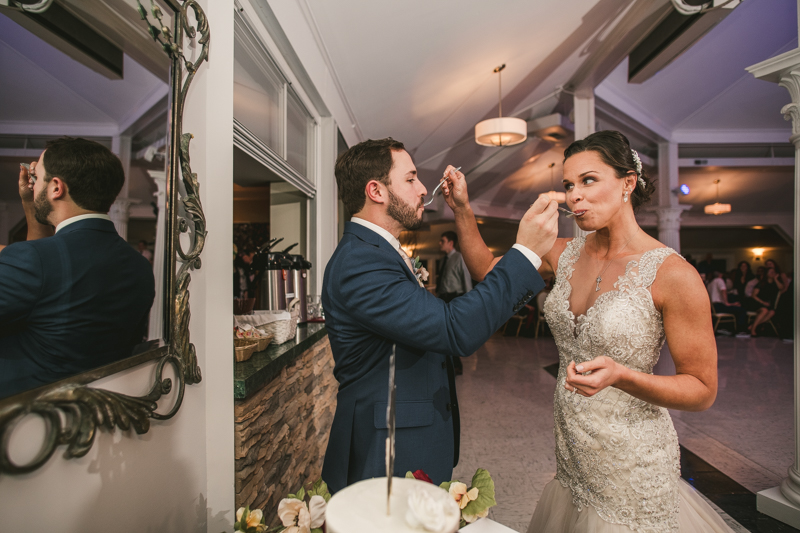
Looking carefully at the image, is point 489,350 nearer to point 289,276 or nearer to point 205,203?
point 289,276

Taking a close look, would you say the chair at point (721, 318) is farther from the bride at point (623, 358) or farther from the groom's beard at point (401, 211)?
the groom's beard at point (401, 211)

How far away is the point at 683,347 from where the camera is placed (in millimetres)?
1281

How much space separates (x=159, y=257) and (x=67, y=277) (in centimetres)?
29

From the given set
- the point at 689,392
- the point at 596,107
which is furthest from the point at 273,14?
the point at 596,107

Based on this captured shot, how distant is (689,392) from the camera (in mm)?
1215

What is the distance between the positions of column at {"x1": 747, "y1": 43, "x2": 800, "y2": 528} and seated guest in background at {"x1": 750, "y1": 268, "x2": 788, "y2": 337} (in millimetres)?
9002

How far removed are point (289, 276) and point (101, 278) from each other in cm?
184

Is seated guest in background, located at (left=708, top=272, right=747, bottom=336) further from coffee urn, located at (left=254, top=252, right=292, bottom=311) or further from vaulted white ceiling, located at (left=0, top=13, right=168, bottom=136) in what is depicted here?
vaulted white ceiling, located at (left=0, top=13, right=168, bottom=136)

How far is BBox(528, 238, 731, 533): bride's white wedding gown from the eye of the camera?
135 centimetres

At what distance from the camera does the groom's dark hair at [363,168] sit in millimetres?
1343

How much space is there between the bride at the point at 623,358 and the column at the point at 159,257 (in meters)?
0.97

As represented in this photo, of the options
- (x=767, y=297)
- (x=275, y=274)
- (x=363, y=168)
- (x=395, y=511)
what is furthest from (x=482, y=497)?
(x=767, y=297)

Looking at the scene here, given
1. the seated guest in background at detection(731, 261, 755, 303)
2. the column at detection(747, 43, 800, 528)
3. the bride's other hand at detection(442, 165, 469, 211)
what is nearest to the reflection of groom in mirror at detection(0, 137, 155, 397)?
the bride's other hand at detection(442, 165, 469, 211)

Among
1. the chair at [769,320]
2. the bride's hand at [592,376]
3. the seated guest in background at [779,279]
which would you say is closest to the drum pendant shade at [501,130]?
the bride's hand at [592,376]
